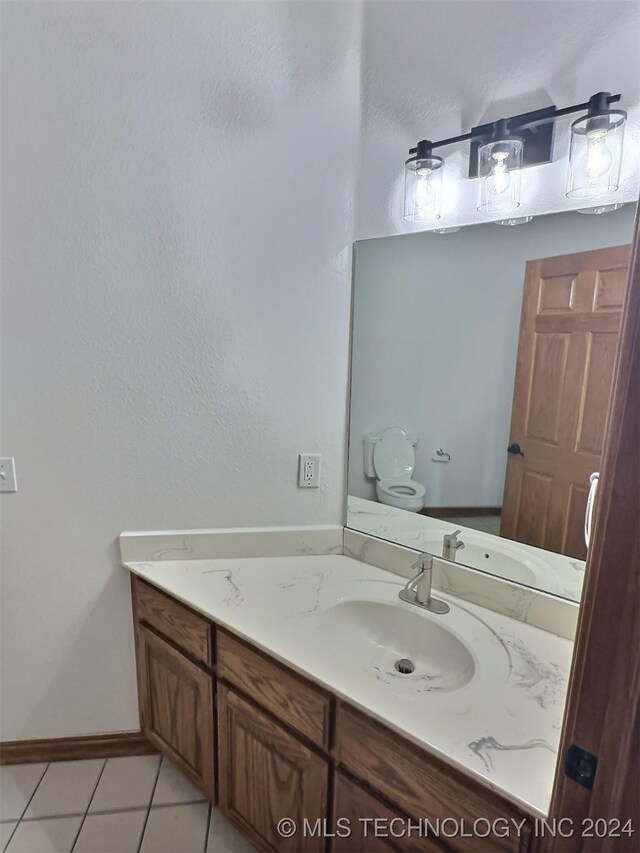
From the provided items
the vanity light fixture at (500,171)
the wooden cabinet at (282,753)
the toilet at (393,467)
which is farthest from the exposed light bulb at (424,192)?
the wooden cabinet at (282,753)

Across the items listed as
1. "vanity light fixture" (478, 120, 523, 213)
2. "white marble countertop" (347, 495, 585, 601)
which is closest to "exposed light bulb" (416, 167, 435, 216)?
"vanity light fixture" (478, 120, 523, 213)

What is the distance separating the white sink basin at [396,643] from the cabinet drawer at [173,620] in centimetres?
39

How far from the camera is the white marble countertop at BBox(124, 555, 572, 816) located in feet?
2.92

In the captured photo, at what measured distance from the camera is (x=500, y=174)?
1.30 metres

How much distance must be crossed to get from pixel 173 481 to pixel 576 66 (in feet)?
5.65

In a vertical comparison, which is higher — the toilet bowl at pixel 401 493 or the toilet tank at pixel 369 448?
the toilet tank at pixel 369 448

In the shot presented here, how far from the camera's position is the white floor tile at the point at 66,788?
1.57 m

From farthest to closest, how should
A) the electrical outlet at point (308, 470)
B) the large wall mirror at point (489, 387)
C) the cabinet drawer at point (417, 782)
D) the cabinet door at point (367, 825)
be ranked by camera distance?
1. the electrical outlet at point (308, 470)
2. the large wall mirror at point (489, 387)
3. the cabinet door at point (367, 825)
4. the cabinet drawer at point (417, 782)

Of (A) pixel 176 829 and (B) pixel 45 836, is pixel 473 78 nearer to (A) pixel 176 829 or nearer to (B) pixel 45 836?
(A) pixel 176 829

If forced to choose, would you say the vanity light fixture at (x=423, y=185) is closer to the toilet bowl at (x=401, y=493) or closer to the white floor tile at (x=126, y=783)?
the toilet bowl at (x=401, y=493)

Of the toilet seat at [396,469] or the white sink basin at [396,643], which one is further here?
the toilet seat at [396,469]

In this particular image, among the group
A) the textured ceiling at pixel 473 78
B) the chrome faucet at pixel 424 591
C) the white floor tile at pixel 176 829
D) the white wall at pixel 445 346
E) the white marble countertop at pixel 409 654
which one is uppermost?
the textured ceiling at pixel 473 78

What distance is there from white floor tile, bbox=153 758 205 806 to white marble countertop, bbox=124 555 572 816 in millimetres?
801

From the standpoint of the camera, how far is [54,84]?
1395 millimetres
